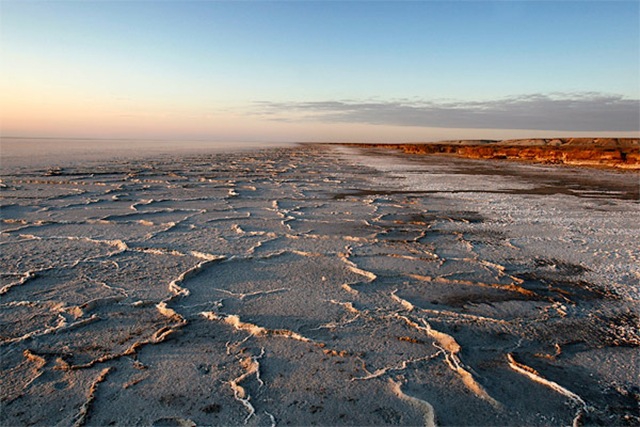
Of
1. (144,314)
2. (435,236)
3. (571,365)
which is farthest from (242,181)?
(571,365)

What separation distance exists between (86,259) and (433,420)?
2927 millimetres

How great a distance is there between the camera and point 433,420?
1607 mm

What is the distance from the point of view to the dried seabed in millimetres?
1684

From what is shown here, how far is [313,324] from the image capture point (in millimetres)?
2369

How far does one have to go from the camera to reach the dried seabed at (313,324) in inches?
66.3

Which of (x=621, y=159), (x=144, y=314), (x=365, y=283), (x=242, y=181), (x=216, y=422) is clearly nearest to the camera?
(x=216, y=422)

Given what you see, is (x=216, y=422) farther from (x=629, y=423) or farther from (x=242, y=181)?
(x=242, y=181)

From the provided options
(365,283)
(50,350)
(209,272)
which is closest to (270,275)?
(209,272)

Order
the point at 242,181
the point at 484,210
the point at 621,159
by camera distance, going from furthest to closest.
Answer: the point at 621,159
the point at 242,181
the point at 484,210

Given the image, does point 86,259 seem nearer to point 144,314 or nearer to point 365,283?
point 144,314

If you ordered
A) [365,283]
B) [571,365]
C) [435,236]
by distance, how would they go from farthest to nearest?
[435,236], [365,283], [571,365]

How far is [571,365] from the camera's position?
200 cm

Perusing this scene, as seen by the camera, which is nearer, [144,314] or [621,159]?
[144,314]

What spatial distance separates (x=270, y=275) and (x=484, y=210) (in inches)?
159
